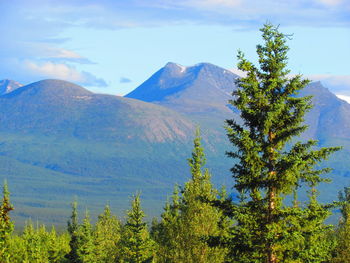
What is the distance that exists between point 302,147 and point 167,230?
69.8 ft

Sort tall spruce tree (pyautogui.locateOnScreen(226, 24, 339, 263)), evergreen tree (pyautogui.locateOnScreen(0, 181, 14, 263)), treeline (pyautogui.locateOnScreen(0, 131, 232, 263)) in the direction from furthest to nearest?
evergreen tree (pyautogui.locateOnScreen(0, 181, 14, 263)) < treeline (pyautogui.locateOnScreen(0, 131, 232, 263)) < tall spruce tree (pyautogui.locateOnScreen(226, 24, 339, 263))

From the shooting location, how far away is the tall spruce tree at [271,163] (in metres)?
27.7

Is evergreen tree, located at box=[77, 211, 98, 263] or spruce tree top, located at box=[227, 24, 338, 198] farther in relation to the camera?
evergreen tree, located at box=[77, 211, 98, 263]

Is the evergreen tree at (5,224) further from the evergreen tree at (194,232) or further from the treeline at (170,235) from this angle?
the evergreen tree at (194,232)

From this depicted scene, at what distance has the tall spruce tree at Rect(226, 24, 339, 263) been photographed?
27.7 meters

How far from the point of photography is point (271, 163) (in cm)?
2817

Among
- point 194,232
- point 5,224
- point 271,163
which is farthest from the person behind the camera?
point 5,224

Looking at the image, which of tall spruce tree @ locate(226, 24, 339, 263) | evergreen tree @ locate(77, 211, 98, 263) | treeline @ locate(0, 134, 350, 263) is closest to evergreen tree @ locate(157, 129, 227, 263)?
treeline @ locate(0, 134, 350, 263)

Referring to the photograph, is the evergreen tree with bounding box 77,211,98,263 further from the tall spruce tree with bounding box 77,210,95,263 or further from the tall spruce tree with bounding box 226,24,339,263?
the tall spruce tree with bounding box 226,24,339,263

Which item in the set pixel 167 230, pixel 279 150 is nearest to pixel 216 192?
pixel 167 230

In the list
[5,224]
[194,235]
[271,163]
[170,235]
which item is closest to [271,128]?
[271,163]

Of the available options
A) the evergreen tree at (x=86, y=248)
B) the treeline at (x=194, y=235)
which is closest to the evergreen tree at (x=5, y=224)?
the treeline at (x=194, y=235)

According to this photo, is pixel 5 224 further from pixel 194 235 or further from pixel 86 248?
pixel 86 248

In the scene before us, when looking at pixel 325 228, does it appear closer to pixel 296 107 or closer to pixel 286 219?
pixel 286 219
